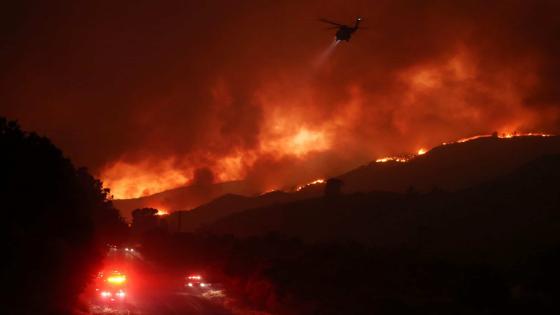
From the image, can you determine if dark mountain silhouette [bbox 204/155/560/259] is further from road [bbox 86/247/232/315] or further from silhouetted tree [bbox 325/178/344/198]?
road [bbox 86/247/232/315]

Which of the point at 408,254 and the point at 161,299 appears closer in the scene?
the point at 161,299

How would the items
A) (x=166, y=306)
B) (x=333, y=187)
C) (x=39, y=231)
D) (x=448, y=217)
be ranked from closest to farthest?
(x=39, y=231), (x=166, y=306), (x=448, y=217), (x=333, y=187)

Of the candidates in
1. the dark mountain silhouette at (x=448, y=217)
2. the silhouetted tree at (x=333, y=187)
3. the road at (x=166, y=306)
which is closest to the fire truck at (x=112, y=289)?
the road at (x=166, y=306)

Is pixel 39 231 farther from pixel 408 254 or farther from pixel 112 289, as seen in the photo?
pixel 408 254

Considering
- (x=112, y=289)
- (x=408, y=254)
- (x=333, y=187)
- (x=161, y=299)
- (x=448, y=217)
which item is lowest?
(x=161, y=299)

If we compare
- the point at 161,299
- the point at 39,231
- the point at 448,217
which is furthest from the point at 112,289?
the point at 448,217

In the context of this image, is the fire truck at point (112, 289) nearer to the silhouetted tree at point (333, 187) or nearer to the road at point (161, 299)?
the road at point (161, 299)

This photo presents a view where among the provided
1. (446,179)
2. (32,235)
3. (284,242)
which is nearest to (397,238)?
(284,242)
